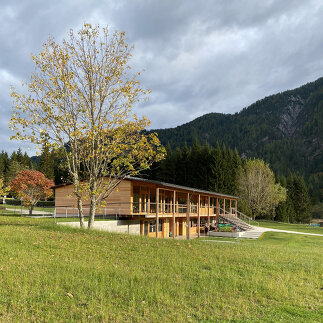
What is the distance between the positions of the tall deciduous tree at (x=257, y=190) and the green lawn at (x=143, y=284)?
38.7m

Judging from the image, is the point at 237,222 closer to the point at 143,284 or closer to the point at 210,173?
the point at 210,173

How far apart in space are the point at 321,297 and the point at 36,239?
948 cm

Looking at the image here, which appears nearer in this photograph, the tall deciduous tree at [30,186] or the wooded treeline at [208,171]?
the tall deciduous tree at [30,186]

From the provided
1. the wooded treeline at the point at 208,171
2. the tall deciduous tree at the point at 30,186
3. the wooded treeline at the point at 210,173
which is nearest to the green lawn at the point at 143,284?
the tall deciduous tree at the point at 30,186

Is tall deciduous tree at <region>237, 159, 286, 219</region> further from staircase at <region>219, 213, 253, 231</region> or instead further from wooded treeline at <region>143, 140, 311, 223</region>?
staircase at <region>219, 213, 253, 231</region>

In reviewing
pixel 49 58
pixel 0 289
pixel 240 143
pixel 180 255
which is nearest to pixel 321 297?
pixel 180 255

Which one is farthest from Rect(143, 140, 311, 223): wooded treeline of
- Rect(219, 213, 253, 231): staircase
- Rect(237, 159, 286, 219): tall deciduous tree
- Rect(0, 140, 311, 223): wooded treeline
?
Rect(219, 213, 253, 231): staircase

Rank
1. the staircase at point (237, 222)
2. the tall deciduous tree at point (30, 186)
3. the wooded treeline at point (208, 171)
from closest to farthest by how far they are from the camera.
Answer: the tall deciduous tree at point (30, 186), the staircase at point (237, 222), the wooded treeline at point (208, 171)

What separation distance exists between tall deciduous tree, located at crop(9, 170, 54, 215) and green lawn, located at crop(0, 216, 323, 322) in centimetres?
1710

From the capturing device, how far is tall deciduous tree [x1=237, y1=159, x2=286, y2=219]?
49.2m

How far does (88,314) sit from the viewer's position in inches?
223

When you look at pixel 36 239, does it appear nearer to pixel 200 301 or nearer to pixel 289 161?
pixel 200 301

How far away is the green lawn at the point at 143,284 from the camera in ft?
19.4

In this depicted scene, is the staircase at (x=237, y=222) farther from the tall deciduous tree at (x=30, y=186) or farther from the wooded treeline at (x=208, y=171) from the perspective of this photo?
the tall deciduous tree at (x=30, y=186)
